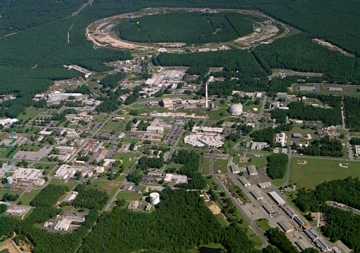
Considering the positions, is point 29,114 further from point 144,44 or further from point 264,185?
point 264,185

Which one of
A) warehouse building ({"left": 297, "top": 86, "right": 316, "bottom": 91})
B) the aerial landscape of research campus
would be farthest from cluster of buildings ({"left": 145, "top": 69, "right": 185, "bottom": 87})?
warehouse building ({"left": 297, "top": 86, "right": 316, "bottom": 91})

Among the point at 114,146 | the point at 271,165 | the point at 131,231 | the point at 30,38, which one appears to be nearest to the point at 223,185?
the point at 271,165

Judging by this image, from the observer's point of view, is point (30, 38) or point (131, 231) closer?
point (131, 231)

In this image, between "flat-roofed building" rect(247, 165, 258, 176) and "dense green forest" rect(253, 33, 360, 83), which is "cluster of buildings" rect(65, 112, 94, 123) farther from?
"dense green forest" rect(253, 33, 360, 83)

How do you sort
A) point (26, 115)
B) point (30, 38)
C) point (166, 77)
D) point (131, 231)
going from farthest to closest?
1. point (30, 38)
2. point (166, 77)
3. point (26, 115)
4. point (131, 231)

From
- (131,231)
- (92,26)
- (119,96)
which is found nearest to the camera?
(131,231)

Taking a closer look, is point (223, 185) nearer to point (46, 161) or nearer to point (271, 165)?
point (271, 165)
